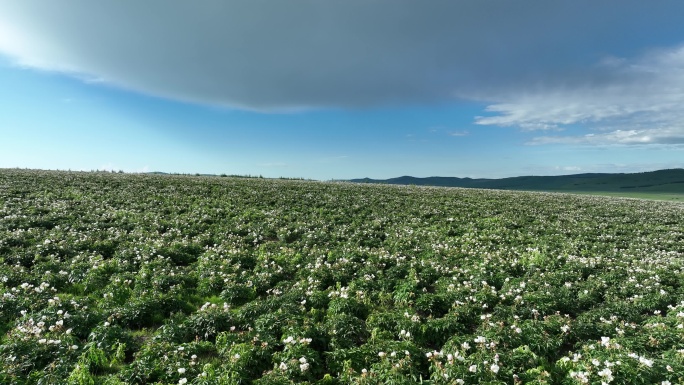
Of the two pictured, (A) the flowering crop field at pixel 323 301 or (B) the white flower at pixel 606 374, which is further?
(A) the flowering crop field at pixel 323 301

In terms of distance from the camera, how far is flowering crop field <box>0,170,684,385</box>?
772 cm

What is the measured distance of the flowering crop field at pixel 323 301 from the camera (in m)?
7.72

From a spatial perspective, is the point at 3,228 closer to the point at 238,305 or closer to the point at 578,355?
the point at 238,305

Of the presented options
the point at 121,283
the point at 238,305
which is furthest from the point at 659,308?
the point at 121,283

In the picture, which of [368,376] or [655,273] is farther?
[655,273]

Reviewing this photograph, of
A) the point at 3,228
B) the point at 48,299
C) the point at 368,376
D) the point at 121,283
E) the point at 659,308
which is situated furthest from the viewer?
the point at 3,228

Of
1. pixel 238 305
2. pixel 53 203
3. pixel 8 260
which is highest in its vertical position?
pixel 53 203

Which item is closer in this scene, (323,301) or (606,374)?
(606,374)

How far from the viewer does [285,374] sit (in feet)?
25.0

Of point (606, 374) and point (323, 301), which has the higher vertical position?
point (606, 374)

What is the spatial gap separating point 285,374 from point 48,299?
8.68m

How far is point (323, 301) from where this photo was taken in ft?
39.3

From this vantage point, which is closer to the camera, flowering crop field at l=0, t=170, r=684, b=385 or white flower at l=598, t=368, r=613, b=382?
white flower at l=598, t=368, r=613, b=382

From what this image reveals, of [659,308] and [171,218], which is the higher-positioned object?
[171,218]
